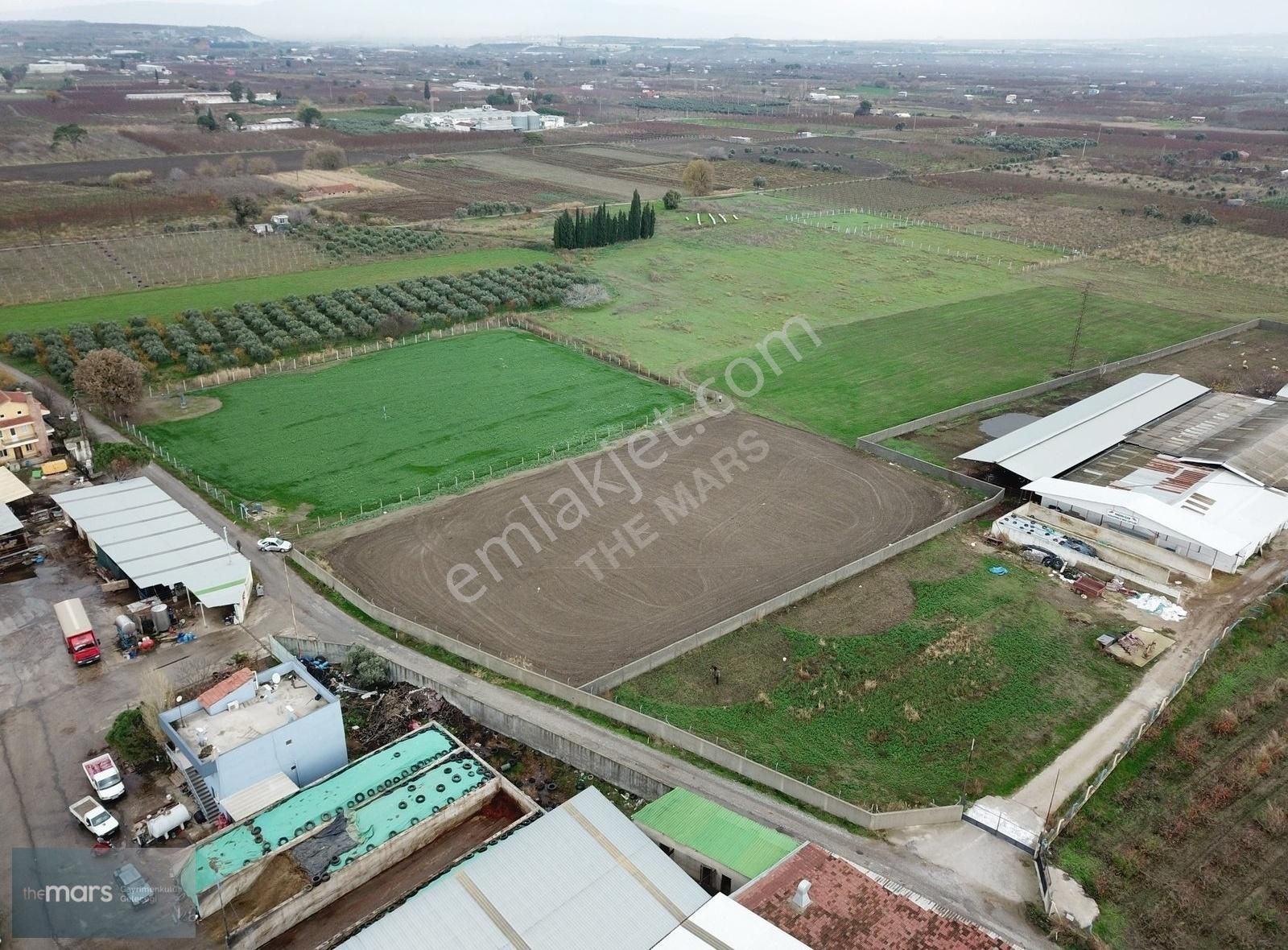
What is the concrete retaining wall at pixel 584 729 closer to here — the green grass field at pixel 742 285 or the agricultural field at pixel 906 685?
the agricultural field at pixel 906 685

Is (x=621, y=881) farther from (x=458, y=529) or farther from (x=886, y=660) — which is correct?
(x=458, y=529)

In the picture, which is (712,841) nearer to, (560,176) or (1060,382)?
(1060,382)

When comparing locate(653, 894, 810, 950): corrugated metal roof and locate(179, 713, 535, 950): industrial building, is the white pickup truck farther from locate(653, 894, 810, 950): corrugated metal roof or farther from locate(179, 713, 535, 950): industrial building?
locate(653, 894, 810, 950): corrugated metal roof

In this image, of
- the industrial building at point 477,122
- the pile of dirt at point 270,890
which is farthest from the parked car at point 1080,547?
the industrial building at point 477,122

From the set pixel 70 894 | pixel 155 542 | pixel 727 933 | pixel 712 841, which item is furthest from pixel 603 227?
pixel 727 933

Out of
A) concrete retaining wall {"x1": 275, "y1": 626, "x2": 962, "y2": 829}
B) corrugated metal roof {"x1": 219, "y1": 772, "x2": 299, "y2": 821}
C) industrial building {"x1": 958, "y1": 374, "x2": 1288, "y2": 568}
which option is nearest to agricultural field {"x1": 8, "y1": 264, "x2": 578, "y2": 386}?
concrete retaining wall {"x1": 275, "y1": 626, "x2": 962, "y2": 829}

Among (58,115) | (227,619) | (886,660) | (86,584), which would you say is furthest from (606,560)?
(58,115)
